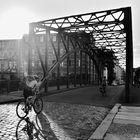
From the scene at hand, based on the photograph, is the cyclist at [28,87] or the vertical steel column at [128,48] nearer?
the cyclist at [28,87]

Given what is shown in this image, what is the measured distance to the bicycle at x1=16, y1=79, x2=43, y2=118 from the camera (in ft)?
23.8

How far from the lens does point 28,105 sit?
24.7 ft

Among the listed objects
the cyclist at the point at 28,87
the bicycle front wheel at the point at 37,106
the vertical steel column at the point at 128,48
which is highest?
the vertical steel column at the point at 128,48

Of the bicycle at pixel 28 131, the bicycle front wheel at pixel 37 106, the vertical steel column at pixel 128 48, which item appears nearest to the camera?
the bicycle at pixel 28 131

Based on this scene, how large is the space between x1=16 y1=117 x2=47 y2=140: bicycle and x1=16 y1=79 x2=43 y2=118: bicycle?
2.82 feet

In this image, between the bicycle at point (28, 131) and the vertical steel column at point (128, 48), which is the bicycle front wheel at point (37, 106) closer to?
the bicycle at point (28, 131)

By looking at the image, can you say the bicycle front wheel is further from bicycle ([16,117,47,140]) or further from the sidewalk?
the sidewalk

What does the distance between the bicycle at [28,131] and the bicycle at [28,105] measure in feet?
2.82

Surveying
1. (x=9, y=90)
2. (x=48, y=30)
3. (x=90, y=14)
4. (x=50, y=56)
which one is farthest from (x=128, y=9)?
(x=50, y=56)

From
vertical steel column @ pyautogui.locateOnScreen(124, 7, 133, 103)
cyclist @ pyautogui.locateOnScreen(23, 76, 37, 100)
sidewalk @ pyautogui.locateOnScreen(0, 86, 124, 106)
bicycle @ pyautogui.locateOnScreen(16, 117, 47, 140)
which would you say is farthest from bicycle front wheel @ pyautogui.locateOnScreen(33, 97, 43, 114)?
vertical steel column @ pyautogui.locateOnScreen(124, 7, 133, 103)

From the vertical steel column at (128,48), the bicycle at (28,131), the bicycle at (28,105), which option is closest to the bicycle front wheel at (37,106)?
the bicycle at (28,105)

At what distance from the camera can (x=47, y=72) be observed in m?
16.2

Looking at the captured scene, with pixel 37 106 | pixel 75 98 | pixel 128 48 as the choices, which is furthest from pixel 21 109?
pixel 128 48

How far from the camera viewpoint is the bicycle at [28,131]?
→ 15.6 feet
